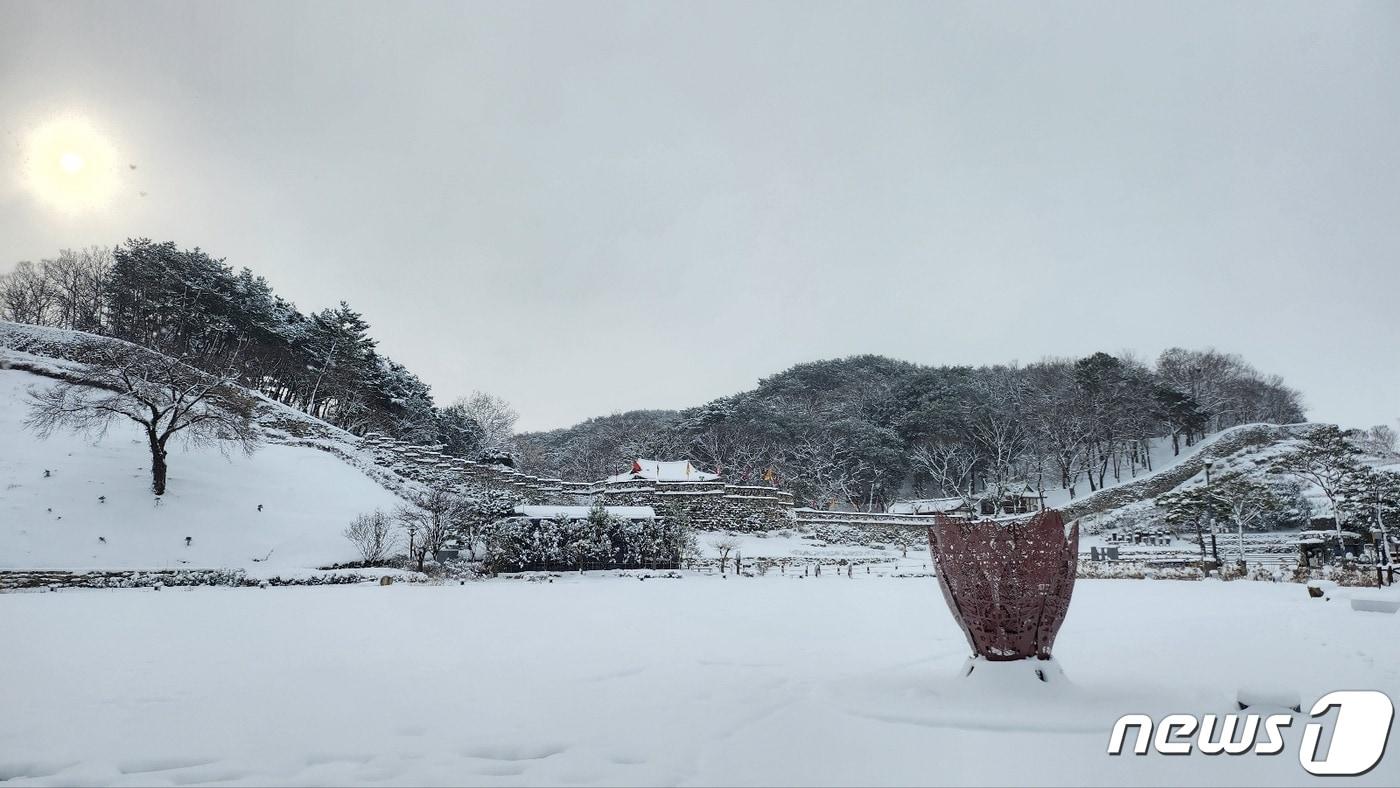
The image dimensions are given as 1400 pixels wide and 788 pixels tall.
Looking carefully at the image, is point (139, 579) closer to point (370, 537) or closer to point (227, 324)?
point (370, 537)

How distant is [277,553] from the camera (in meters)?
16.9

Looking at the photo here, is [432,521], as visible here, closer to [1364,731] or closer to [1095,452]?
[1364,731]

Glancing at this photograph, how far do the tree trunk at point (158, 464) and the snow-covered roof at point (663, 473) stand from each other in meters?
20.5

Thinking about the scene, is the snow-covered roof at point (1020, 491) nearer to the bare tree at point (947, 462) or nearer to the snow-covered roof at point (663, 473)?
the bare tree at point (947, 462)

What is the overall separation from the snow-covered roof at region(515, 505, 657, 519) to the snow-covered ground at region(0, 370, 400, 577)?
16.2 feet

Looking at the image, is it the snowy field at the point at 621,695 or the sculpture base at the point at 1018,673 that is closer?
the snowy field at the point at 621,695

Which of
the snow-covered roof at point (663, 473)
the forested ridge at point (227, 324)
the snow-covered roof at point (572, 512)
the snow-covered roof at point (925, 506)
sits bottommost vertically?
the snow-covered roof at point (925, 506)

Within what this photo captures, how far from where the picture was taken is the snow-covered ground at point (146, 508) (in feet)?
49.3

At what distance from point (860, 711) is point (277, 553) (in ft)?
58.6

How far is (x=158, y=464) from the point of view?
57.4 ft

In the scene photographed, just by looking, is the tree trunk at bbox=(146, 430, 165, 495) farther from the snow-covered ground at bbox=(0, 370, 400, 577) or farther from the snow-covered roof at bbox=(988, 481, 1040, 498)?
the snow-covered roof at bbox=(988, 481, 1040, 498)

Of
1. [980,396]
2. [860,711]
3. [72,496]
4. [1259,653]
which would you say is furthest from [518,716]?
[980,396]

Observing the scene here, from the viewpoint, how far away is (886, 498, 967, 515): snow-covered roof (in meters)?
40.3

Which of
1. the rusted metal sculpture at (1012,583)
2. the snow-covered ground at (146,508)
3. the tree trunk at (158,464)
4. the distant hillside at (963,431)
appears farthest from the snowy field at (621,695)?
the distant hillside at (963,431)
